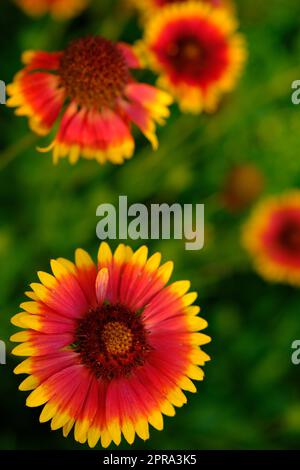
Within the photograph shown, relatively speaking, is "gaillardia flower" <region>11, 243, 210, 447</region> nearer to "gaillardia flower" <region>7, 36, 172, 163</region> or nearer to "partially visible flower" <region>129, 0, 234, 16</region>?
"gaillardia flower" <region>7, 36, 172, 163</region>

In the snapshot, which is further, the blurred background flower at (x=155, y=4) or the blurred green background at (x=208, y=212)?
the blurred green background at (x=208, y=212)

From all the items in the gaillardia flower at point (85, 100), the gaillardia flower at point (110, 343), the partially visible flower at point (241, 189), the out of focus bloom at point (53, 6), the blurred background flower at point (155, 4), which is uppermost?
the out of focus bloom at point (53, 6)

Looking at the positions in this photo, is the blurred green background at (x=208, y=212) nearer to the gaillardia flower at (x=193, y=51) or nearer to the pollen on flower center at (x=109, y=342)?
the gaillardia flower at (x=193, y=51)

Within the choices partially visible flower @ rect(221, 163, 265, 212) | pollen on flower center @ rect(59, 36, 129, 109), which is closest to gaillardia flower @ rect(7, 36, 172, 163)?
pollen on flower center @ rect(59, 36, 129, 109)

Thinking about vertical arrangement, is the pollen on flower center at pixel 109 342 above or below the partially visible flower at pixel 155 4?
below

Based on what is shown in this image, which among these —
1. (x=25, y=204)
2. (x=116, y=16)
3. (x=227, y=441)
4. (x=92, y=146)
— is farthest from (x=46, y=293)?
(x=116, y=16)

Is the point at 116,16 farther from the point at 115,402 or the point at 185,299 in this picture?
the point at 115,402

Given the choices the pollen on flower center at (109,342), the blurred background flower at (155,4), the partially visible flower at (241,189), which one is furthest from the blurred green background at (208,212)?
the pollen on flower center at (109,342)

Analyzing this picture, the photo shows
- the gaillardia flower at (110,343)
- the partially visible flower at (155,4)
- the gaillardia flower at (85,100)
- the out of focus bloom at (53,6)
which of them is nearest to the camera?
the gaillardia flower at (110,343)
